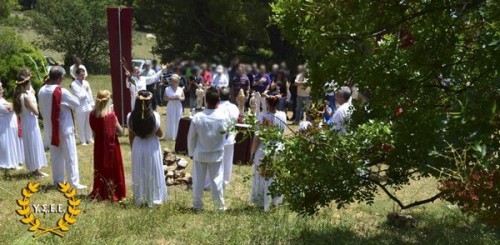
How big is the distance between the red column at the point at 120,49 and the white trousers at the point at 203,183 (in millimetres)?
6148

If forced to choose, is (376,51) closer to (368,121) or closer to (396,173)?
(368,121)

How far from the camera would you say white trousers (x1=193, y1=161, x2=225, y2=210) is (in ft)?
25.6

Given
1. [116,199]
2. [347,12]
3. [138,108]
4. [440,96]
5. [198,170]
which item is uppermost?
[347,12]

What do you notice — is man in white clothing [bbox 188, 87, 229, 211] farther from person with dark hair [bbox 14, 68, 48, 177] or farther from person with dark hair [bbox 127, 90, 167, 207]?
person with dark hair [bbox 14, 68, 48, 177]

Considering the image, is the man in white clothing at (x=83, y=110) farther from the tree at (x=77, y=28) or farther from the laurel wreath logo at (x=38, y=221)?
the tree at (x=77, y=28)

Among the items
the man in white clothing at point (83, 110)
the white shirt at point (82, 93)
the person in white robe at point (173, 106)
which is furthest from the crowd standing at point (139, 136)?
the person in white robe at point (173, 106)

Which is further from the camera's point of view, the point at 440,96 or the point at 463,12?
the point at 440,96

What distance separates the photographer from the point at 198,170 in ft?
25.7

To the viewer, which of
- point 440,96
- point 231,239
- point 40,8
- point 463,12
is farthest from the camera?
point 40,8

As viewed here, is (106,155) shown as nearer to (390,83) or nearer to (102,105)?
(102,105)

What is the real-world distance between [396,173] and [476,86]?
1.61 m

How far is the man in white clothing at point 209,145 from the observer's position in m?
7.58

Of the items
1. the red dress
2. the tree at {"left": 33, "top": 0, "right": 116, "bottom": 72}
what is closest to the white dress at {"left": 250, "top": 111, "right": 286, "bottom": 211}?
the red dress

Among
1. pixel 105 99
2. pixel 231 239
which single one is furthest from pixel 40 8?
pixel 231 239
